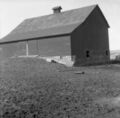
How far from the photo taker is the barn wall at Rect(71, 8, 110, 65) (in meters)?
29.8

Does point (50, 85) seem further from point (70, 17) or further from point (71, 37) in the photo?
point (70, 17)

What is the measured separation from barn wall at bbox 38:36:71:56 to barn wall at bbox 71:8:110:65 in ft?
2.60

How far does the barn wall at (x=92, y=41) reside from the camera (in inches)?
1174

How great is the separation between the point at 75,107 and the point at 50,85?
352 centimetres

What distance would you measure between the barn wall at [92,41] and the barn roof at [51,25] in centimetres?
109

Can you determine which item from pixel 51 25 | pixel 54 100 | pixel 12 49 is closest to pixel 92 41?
pixel 51 25

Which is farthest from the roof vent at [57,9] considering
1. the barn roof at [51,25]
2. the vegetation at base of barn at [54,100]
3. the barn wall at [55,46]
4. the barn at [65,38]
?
the vegetation at base of barn at [54,100]

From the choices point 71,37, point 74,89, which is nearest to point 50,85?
point 74,89

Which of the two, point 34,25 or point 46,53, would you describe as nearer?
point 46,53

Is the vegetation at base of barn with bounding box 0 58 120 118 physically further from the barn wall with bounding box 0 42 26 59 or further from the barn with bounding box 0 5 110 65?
the barn wall with bounding box 0 42 26 59

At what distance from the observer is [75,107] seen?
32.0ft

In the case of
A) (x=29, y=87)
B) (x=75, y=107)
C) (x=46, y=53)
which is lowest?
(x=75, y=107)

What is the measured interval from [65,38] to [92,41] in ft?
17.0

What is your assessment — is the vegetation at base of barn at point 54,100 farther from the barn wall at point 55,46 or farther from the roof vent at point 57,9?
the roof vent at point 57,9
